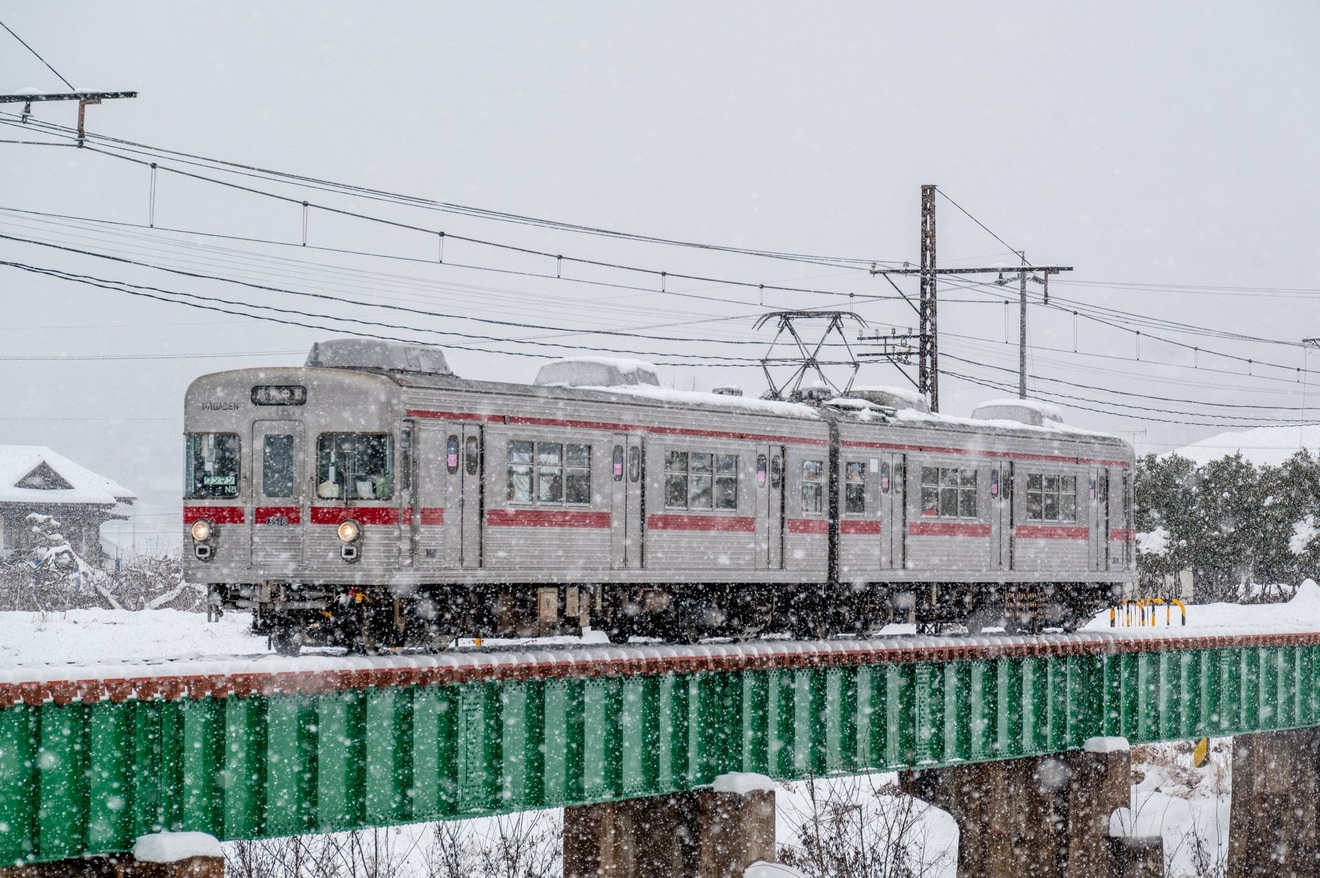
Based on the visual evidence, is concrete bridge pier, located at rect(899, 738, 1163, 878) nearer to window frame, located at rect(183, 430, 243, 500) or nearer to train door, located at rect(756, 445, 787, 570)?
train door, located at rect(756, 445, 787, 570)

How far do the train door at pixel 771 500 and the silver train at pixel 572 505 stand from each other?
0.04 metres

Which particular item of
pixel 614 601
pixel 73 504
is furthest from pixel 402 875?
pixel 73 504

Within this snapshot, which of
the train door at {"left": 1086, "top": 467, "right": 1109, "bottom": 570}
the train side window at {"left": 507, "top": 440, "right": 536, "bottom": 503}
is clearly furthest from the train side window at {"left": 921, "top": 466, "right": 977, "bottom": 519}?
the train side window at {"left": 507, "top": 440, "right": 536, "bottom": 503}

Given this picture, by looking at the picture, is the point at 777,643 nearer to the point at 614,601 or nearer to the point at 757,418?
the point at 614,601

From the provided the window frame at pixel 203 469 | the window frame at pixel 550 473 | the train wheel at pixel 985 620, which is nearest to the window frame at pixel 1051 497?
the train wheel at pixel 985 620

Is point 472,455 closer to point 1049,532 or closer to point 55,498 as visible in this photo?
point 1049,532

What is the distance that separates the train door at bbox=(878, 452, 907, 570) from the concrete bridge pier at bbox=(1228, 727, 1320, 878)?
425 inches

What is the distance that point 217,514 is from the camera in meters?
17.8

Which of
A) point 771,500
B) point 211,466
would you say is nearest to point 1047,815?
point 771,500

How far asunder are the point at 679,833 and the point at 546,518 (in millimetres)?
3956

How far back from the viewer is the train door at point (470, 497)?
17594 mm

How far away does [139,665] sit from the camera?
12.9 m

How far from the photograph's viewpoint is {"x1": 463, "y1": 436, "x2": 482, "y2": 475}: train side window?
57.9ft

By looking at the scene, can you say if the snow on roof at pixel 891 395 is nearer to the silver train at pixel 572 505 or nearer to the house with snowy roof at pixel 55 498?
the silver train at pixel 572 505
